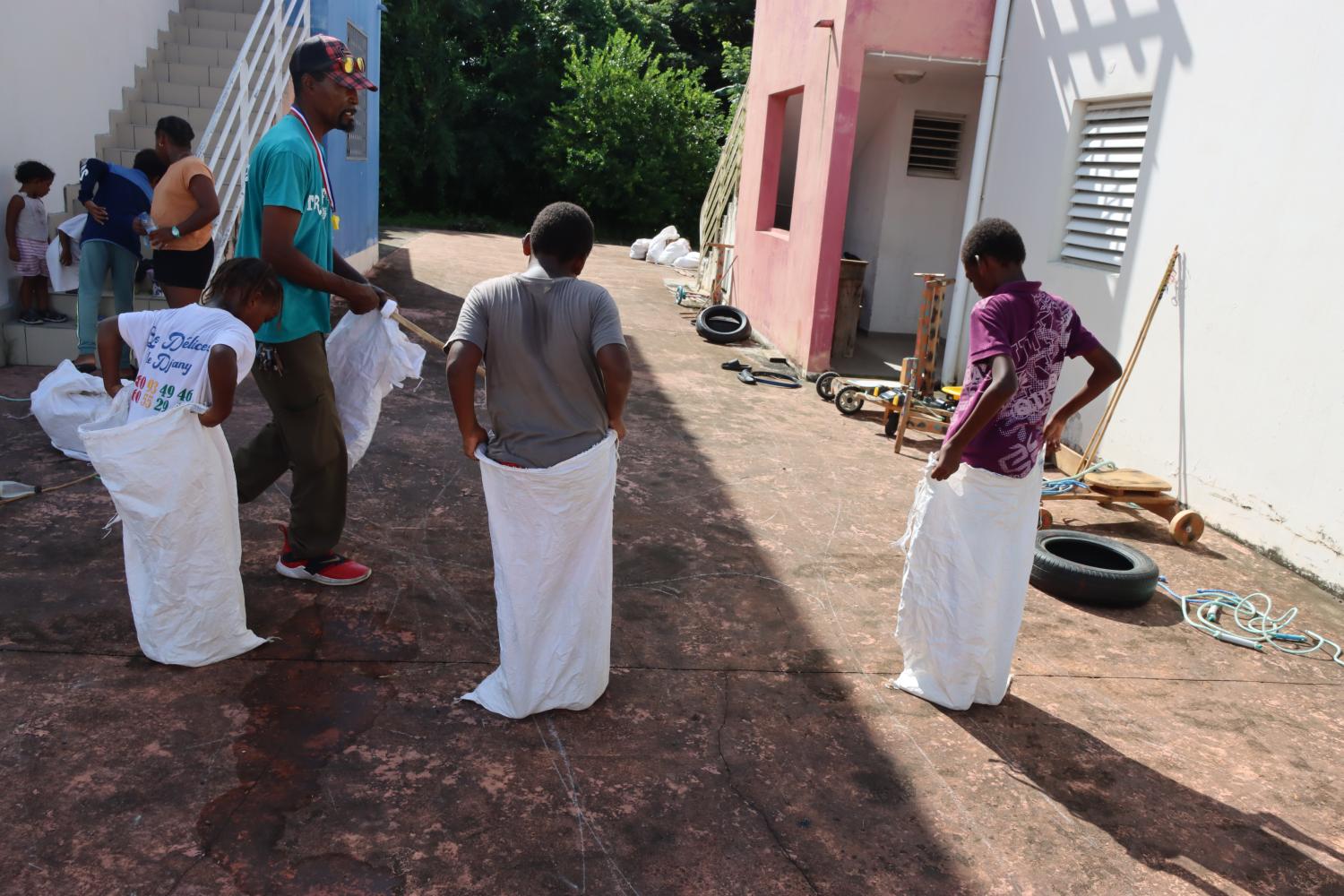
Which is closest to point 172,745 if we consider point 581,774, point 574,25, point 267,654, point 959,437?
point 267,654

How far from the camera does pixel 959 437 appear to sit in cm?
338

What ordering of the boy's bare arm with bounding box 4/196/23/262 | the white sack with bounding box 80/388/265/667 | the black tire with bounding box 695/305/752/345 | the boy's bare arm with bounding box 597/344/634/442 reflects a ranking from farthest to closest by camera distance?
the black tire with bounding box 695/305/752/345
the boy's bare arm with bounding box 4/196/23/262
the white sack with bounding box 80/388/265/667
the boy's bare arm with bounding box 597/344/634/442

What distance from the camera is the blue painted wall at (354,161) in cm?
1095

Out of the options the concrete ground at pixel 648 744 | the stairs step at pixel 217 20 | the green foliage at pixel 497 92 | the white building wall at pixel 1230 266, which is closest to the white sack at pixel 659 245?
the green foliage at pixel 497 92

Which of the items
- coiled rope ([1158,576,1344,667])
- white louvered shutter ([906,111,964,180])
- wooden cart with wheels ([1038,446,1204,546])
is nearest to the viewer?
coiled rope ([1158,576,1344,667])

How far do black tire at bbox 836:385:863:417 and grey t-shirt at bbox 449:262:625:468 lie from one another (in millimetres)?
5370

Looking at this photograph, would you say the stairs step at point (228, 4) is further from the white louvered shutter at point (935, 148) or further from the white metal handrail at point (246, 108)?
the white louvered shutter at point (935, 148)

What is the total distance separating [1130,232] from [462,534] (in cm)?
496

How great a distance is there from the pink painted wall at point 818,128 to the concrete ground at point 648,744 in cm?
473

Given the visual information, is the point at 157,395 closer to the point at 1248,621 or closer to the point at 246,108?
the point at 1248,621

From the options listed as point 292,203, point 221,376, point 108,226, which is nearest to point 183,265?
point 108,226

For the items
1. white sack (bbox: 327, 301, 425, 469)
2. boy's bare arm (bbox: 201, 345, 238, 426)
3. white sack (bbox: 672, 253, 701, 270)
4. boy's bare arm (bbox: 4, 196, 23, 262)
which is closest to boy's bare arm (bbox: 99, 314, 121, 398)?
boy's bare arm (bbox: 201, 345, 238, 426)

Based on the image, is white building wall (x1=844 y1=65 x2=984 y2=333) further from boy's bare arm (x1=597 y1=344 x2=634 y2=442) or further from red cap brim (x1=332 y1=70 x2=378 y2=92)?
boy's bare arm (x1=597 y1=344 x2=634 y2=442)

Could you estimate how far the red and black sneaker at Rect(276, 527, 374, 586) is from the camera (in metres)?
4.17
